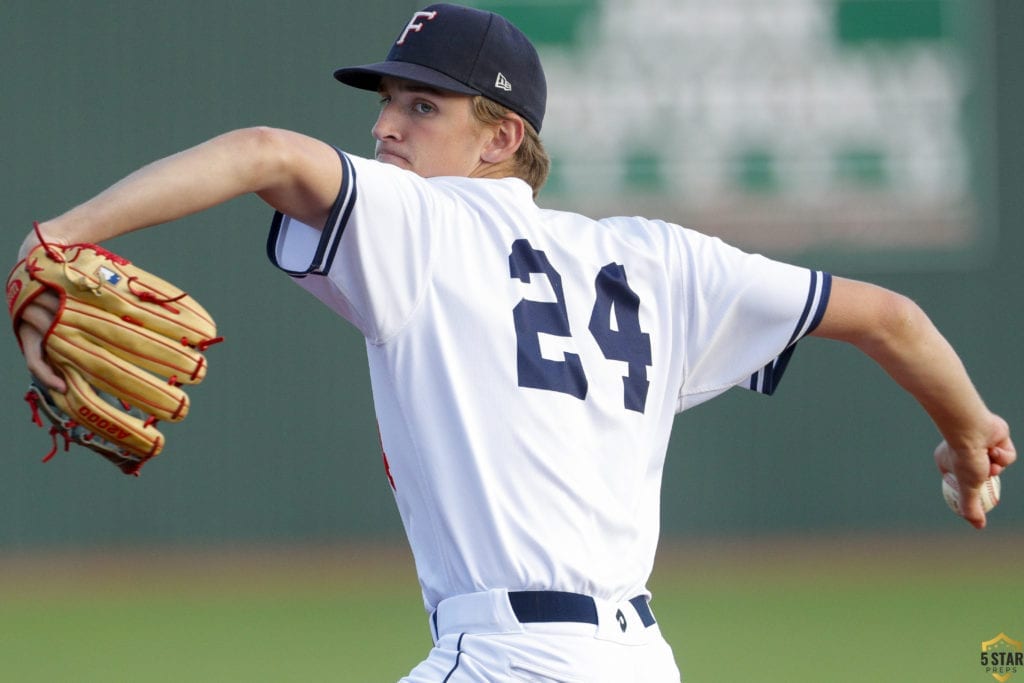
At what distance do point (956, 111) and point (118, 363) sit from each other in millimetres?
7736

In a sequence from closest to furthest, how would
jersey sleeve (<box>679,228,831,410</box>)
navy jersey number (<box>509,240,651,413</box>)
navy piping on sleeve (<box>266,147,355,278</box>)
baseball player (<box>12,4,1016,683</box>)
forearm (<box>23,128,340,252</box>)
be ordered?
1. forearm (<box>23,128,340,252</box>)
2. navy piping on sleeve (<box>266,147,355,278</box>)
3. baseball player (<box>12,4,1016,683</box>)
4. navy jersey number (<box>509,240,651,413</box>)
5. jersey sleeve (<box>679,228,831,410</box>)

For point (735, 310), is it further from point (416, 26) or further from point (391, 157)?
point (416, 26)

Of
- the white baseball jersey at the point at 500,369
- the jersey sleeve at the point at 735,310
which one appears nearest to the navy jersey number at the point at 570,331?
the white baseball jersey at the point at 500,369

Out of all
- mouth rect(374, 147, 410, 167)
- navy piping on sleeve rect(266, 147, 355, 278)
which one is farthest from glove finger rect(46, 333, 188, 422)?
mouth rect(374, 147, 410, 167)

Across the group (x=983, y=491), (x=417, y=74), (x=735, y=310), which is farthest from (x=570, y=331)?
(x=983, y=491)

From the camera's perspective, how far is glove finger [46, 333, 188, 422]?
5.83 feet

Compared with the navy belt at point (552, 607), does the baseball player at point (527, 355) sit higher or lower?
higher

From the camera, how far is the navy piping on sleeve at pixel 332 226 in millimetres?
1925

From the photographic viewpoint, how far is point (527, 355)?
2.17m

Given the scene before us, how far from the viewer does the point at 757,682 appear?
5.37m

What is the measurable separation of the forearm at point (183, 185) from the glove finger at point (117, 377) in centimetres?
14

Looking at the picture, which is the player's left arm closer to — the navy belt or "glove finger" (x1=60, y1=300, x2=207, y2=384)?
the navy belt

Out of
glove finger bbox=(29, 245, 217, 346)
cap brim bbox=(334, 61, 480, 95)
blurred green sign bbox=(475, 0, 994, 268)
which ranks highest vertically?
blurred green sign bbox=(475, 0, 994, 268)

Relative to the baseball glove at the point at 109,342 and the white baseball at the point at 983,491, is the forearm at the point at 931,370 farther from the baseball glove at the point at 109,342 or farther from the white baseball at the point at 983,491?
the baseball glove at the point at 109,342
